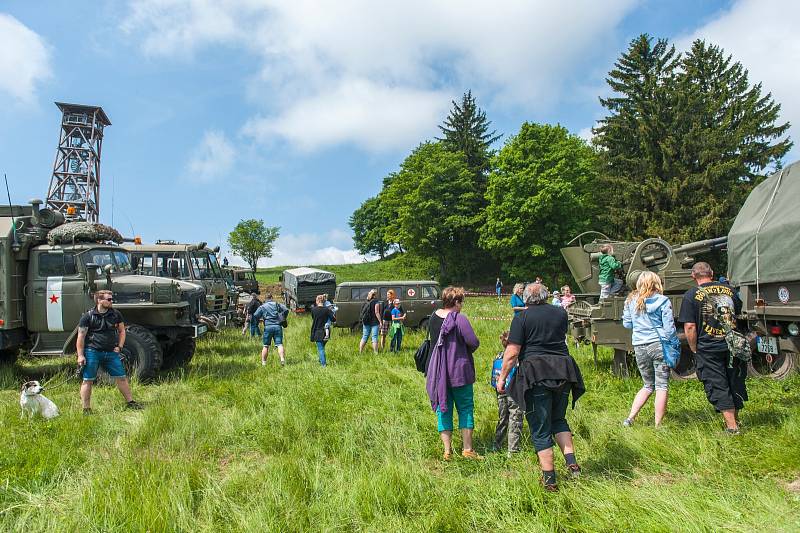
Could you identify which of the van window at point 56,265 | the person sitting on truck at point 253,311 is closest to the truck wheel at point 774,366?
the van window at point 56,265

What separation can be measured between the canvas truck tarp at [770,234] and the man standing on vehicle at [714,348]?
1.70 metres

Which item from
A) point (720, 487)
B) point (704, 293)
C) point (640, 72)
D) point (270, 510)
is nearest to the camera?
point (270, 510)

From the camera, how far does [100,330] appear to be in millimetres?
6590

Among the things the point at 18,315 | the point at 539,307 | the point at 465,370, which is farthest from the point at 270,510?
the point at 18,315

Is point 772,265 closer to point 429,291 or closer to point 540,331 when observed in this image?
point 540,331

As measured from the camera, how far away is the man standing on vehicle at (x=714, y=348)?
488 cm

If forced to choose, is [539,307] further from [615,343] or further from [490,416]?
[615,343]

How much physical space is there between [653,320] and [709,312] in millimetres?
496

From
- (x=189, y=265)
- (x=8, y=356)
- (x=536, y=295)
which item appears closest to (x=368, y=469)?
(x=536, y=295)

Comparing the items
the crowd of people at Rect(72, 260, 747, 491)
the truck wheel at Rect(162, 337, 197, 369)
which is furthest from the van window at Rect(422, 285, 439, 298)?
the crowd of people at Rect(72, 260, 747, 491)

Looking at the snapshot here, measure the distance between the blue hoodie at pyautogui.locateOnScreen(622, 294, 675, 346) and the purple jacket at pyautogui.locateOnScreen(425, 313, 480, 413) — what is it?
185 cm

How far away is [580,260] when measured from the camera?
32.3ft

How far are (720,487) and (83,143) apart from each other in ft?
181

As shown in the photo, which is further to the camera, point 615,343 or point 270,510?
point 615,343
